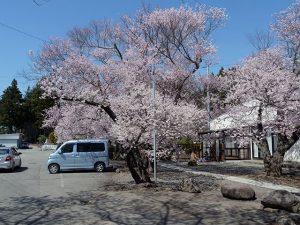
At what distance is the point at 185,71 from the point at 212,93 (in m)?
4.63

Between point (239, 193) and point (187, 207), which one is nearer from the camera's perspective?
point (187, 207)

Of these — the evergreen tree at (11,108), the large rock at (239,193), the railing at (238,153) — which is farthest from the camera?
the evergreen tree at (11,108)

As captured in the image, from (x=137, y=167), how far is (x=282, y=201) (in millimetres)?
6786

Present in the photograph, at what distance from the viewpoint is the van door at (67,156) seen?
25.6 m

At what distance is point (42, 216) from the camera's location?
36.8 feet

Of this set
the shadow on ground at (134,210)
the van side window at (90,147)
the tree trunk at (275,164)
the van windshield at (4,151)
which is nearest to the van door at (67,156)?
the van side window at (90,147)

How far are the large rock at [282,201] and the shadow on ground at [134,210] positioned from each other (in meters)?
0.35

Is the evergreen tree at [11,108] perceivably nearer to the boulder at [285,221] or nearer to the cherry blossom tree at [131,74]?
the cherry blossom tree at [131,74]

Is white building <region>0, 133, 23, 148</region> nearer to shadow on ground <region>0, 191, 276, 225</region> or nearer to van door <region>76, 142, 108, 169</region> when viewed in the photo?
van door <region>76, 142, 108, 169</region>

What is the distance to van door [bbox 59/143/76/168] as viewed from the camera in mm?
25578

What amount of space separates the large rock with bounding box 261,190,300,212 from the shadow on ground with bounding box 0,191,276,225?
35cm

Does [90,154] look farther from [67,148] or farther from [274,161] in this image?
[274,161]

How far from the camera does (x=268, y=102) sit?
19.9m

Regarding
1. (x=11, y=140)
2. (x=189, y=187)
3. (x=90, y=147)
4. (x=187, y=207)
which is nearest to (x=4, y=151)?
(x=90, y=147)
